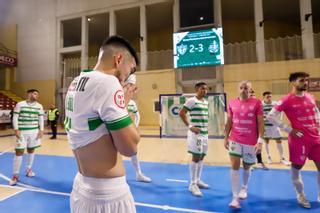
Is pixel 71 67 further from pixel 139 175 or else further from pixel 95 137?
pixel 95 137

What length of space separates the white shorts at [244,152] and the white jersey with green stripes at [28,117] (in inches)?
165

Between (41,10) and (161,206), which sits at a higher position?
(41,10)

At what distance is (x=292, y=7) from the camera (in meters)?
14.6

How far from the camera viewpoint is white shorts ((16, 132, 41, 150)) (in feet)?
15.3

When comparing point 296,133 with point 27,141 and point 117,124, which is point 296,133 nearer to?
point 117,124

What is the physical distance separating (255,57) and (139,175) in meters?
11.6

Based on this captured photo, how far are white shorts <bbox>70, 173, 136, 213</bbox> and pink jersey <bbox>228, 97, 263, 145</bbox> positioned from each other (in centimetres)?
255

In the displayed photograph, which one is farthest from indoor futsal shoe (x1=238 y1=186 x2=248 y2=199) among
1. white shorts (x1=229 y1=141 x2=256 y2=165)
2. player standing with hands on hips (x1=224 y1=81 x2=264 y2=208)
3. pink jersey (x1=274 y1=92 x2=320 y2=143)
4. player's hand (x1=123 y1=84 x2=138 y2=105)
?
player's hand (x1=123 y1=84 x2=138 y2=105)

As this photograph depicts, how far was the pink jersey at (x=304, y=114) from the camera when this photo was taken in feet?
10.4

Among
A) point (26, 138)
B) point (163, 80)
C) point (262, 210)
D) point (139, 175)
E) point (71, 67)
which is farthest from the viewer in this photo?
point (71, 67)

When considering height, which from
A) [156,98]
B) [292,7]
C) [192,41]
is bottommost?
[156,98]

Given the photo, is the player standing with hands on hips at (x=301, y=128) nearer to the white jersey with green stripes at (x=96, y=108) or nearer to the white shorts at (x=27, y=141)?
the white jersey with green stripes at (x=96, y=108)

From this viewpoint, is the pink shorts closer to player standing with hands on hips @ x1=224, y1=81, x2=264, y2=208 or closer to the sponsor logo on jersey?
player standing with hands on hips @ x1=224, y1=81, x2=264, y2=208

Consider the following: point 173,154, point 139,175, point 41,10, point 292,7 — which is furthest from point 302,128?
point 41,10
